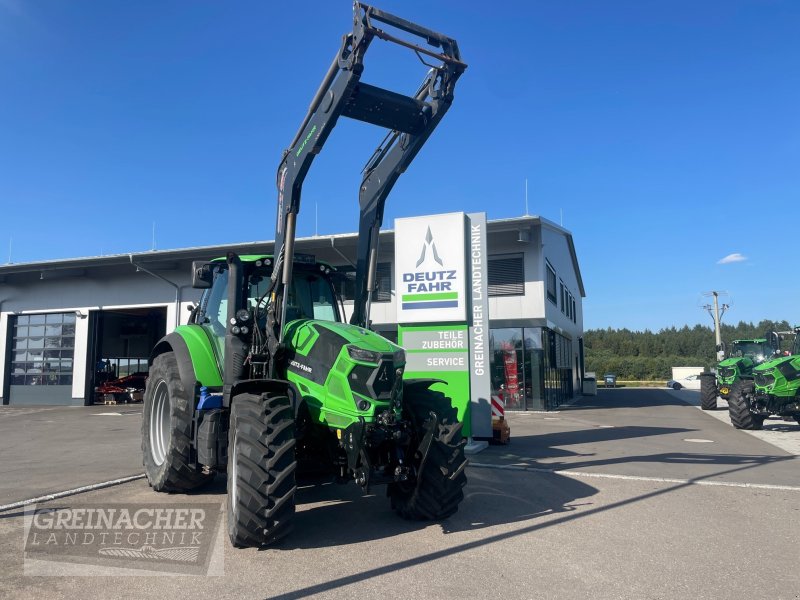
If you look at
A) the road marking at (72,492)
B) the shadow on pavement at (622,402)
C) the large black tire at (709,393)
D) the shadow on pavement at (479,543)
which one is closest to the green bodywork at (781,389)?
the large black tire at (709,393)

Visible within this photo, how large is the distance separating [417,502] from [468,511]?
0.96m

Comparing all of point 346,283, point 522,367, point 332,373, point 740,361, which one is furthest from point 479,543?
point 740,361

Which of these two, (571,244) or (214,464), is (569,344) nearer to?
(571,244)

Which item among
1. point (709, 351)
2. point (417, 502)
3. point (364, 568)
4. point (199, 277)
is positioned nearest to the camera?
point (364, 568)

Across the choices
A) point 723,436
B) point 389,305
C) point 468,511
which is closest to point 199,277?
point 468,511

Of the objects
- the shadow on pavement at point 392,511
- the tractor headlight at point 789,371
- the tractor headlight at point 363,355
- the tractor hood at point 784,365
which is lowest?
the shadow on pavement at point 392,511

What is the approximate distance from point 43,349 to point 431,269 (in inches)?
Result: 974

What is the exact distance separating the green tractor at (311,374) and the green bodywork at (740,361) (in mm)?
18718

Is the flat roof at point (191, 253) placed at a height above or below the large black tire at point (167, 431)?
above

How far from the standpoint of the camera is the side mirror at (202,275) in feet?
21.3

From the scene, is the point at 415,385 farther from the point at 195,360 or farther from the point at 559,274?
the point at 559,274

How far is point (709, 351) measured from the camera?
88.0 metres

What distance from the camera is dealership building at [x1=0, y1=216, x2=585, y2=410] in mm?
21859

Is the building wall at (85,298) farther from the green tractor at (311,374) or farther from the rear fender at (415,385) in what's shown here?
the rear fender at (415,385)
